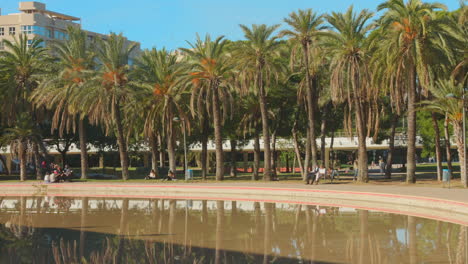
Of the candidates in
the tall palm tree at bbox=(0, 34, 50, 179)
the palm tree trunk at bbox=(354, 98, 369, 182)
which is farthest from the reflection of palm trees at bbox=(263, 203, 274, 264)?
the tall palm tree at bbox=(0, 34, 50, 179)

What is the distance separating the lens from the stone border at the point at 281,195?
867 inches

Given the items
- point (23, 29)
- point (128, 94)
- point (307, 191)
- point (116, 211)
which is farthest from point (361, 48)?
point (23, 29)

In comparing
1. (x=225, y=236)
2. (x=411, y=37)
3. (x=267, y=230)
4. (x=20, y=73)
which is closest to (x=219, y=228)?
(x=267, y=230)

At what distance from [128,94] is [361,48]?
1777 centimetres

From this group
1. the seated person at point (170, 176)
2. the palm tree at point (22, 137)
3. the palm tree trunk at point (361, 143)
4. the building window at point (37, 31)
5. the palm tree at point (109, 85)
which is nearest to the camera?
the palm tree trunk at point (361, 143)

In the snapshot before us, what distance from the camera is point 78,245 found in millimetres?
15414

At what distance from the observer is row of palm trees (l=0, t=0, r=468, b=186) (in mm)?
34469

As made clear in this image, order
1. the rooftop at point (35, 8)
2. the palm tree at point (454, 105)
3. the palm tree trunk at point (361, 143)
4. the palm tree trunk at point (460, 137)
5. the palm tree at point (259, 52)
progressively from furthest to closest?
1. the rooftop at point (35, 8)
2. the palm tree at point (259, 52)
3. the palm tree trunk at point (361, 143)
4. the palm tree trunk at point (460, 137)
5. the palm tree at point (454, 105)

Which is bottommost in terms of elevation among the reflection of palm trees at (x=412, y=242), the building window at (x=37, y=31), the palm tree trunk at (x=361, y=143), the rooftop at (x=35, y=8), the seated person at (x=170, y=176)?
the reflection of palm trees at (x=412, y=242)

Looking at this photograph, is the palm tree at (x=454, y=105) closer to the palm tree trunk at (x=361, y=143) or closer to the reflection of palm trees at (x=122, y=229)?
the palm tree trunk at (x=361, y=143)

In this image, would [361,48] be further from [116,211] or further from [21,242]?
[21,242]

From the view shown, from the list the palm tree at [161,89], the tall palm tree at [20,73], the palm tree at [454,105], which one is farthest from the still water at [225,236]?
the tall palm tree at [20,73]

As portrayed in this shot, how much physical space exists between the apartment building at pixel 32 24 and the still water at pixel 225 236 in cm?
9071

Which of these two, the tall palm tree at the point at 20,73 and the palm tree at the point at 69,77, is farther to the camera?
the tall palm tree at the point at 20,73
